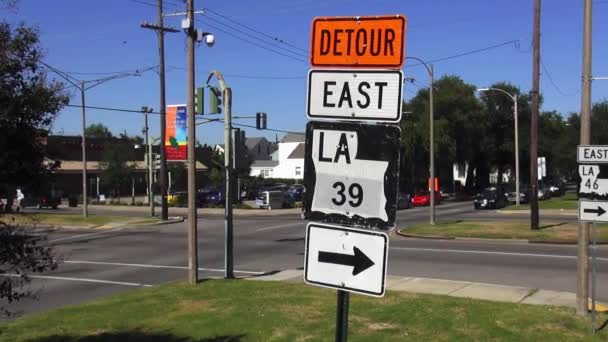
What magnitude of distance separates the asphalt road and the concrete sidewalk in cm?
103

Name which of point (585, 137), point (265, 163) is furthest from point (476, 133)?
point (585, 137)

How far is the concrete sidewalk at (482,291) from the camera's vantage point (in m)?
11.1

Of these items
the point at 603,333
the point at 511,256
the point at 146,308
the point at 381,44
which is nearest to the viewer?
the point at 381,44

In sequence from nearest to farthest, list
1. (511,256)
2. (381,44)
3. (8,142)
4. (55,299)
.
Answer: (381,44), (8,142), (55,299), (511,256)

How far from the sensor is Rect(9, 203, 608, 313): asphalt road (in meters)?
14.1

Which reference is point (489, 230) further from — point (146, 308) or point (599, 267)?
point (146, 308)

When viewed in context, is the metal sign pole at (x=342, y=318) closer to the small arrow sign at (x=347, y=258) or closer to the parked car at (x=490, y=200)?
the small arrow sign at (x=347, y=258)

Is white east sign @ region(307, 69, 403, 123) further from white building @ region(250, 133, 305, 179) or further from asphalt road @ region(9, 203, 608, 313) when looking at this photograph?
white building @ region(250, 133, 305, 179)

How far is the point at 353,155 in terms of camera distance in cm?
360

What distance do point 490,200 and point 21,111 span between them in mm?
47485

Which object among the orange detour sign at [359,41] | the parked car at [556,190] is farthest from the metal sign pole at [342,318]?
the parked car at [556,190]

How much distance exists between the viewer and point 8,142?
523 centimetres

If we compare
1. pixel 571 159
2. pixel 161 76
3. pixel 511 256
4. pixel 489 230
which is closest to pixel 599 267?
→ pixel 511 256

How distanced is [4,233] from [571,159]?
54923mm
